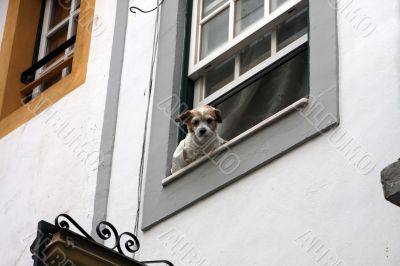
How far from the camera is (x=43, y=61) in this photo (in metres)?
11.6

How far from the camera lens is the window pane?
866cm

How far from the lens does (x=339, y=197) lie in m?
7.20

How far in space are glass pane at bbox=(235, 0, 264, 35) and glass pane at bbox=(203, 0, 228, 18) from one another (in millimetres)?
258

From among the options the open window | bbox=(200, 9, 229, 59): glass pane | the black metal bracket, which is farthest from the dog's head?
the black metal bracket

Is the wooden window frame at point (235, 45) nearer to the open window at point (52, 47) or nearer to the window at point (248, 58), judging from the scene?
the window at point (248, 58)

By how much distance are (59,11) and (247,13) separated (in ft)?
11.9

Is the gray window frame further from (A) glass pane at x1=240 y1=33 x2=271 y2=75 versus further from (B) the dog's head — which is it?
Result: (A) glass pane at x1=240 y1=33 x2=271 y2=75

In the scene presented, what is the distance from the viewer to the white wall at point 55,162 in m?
9.57

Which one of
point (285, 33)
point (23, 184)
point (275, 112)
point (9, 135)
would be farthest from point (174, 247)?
point (9, 135)

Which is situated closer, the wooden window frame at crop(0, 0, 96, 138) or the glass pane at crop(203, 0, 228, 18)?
the glass pane at crop(203, 0, 228, 18)

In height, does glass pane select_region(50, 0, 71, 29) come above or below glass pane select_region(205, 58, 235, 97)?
above

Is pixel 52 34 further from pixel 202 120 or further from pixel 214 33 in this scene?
pixel 202 120

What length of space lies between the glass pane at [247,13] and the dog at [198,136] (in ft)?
3.46

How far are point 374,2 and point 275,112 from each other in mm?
1171
